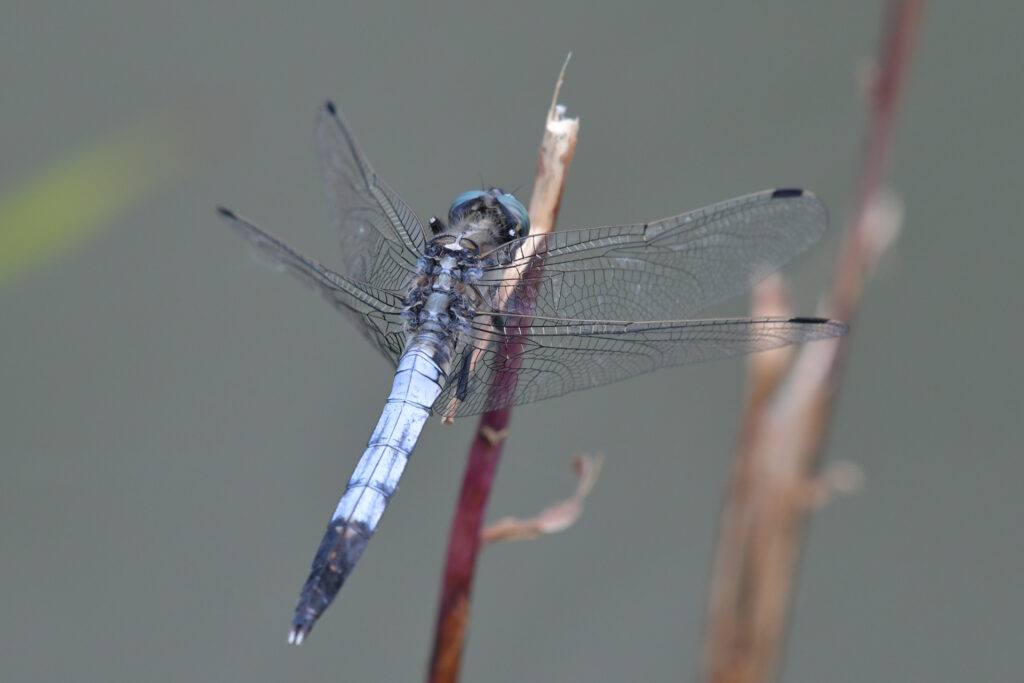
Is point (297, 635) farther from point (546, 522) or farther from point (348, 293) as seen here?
point (348, 293)

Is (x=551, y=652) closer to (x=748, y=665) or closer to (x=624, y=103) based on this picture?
(x=748, y=665)

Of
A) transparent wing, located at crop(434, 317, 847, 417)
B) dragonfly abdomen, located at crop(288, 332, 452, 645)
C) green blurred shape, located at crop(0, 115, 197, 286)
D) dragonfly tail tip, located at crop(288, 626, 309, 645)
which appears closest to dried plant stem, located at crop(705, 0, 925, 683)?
transparent wing, located at crop(434, 317, 847, 417)

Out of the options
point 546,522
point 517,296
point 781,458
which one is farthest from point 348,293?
point 781,458

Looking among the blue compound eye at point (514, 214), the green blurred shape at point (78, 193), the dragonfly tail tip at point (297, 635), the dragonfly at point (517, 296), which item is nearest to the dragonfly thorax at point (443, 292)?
the dragonfly at point (517, 296)

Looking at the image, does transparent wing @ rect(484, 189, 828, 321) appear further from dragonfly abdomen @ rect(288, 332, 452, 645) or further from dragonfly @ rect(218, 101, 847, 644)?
dragonfly abdomen @ rect(288, 332, 452, 645)

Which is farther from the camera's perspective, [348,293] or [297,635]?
[348,293]

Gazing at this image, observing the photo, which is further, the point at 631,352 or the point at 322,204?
the point at 322,204

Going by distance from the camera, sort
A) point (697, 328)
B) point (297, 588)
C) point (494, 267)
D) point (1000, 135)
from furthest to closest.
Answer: point (1000, 135) < point (297, 588) < point (494, 267) < point (697, 328)

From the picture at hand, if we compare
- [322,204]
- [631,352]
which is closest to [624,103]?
[322,204]
